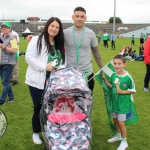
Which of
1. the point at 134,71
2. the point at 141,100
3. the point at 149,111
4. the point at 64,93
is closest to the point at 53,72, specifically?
the point at 64,93

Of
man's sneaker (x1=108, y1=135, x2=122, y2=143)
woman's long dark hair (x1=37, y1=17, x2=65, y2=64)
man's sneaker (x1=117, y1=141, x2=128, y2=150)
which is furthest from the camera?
man's sneaker (x1=108, y1=135, x2=122, y2=143)

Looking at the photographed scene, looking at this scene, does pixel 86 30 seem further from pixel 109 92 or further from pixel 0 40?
pixel 0 40

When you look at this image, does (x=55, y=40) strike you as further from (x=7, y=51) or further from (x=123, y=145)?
(x=7, y=51)

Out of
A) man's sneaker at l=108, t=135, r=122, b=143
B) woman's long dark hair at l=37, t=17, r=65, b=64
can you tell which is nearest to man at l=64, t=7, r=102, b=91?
woman's long dark hair at l=37, t=17, r=65, b=64

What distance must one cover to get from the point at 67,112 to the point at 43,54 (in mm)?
906

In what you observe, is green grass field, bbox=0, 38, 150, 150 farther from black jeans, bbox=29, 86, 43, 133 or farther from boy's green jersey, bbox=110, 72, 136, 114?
boy's green jersey, bbox=110, 72, 136, 114

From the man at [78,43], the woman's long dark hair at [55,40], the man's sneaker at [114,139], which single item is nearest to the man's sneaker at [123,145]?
the man's sneaker at [114,139]

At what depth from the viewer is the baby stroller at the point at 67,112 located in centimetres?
317

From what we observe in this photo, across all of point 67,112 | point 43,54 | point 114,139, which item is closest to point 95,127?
point 114,139

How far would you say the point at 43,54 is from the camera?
3.80 meters

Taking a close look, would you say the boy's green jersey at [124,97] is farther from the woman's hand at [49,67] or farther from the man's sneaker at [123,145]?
the woman's hand at [49,67]

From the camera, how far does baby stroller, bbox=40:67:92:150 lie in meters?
3.17

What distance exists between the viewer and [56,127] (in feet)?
10.7

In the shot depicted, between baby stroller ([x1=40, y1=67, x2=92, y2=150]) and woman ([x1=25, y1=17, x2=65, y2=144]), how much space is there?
0.27 m
